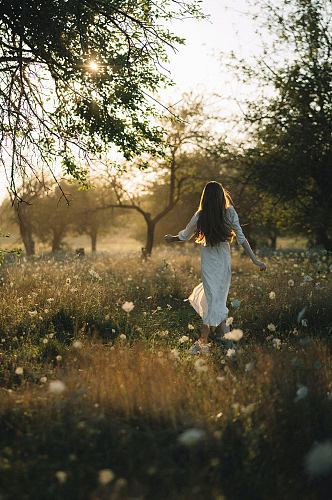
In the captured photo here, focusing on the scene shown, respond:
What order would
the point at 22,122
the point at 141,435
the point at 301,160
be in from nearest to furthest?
1. the point at 141,435
2. the point at 22,122
3. the point at 301,160

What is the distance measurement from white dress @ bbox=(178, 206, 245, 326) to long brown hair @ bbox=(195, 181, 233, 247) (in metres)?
0.12

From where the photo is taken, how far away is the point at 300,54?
11.4 meters

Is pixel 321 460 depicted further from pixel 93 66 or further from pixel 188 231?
pixel 93 66

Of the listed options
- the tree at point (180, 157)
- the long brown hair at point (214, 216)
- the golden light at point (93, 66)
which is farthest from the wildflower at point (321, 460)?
the tree at point (180, 157)

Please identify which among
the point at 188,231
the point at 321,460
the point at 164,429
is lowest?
the point at 164,429

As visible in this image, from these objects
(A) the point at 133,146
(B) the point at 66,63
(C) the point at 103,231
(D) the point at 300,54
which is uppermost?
(D) the point at 300,54

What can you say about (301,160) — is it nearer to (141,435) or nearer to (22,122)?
(22,122)

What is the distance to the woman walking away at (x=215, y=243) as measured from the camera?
197 inches

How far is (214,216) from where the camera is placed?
196 inches

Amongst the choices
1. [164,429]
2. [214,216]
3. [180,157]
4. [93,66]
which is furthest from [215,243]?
[180,157]

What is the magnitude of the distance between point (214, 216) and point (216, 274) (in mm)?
838

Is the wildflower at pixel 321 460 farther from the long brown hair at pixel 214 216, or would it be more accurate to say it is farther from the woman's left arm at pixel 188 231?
the woman's left arm at pixel 188 231

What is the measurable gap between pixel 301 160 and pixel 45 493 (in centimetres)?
1110

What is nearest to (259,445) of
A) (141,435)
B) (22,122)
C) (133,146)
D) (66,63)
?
(141,435)
